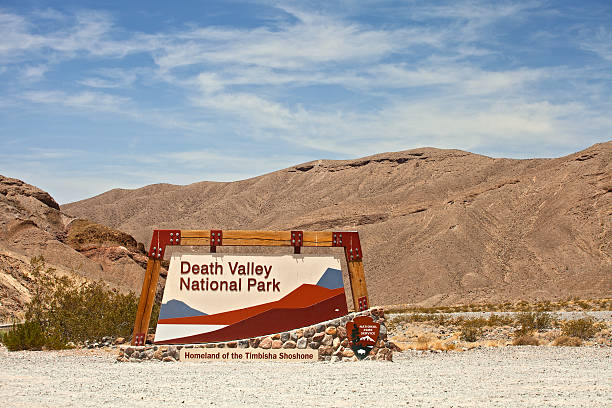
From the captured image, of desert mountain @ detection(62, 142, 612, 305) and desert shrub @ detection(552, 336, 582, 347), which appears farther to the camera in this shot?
desert mountain @ detection(62, 142, 612, 305)

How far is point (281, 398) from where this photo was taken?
10102 mm

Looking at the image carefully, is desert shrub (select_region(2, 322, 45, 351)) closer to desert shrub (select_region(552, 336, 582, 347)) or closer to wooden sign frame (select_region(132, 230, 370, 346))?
wooden sign frame (select_region(132, 230, 370, 346))

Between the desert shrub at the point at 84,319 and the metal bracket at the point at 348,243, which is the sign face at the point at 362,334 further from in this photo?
the desert shrub at the point at 84,319

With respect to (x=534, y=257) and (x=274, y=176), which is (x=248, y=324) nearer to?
(x=534, y=257)

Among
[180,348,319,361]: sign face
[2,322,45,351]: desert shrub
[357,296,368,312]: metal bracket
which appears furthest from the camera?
[2,322,45,351]: desert shrub

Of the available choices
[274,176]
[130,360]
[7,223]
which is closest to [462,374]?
[130,360]

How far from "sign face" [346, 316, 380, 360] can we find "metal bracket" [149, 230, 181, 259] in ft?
13.9

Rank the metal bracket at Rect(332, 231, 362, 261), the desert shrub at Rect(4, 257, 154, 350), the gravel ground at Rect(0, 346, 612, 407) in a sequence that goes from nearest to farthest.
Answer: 1. the gravel ground at Rect(0, 346, 612, 407)
2. the metal bracket at Rect(332, 231, 362, 261)
3. the desert shrub at Rect(4, 257, 154, 350)

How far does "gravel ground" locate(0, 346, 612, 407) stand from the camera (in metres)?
9.76

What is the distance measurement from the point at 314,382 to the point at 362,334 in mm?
3587

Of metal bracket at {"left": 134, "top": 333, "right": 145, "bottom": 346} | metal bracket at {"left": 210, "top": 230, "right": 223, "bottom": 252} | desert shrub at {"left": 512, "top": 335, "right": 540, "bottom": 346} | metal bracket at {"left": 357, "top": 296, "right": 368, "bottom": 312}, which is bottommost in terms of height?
desert shrub at {"left": 512, "top": 335, "right": 540, "bottom": 346}

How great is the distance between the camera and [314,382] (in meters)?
11.7

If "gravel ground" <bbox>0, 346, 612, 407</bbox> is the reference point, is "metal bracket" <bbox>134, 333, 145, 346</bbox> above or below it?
above

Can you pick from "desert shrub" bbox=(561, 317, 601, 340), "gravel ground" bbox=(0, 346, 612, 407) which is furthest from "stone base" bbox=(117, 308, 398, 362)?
"desert shrub" bbox=(561, 317, 601, 340)
